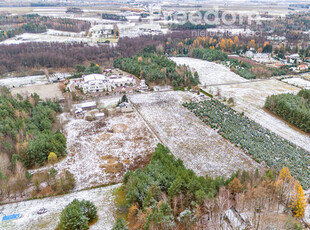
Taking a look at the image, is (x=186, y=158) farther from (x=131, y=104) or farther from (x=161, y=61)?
Answer: (x=161, y=61)

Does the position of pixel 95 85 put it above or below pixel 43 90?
above

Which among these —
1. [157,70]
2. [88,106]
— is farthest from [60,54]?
[88,106]

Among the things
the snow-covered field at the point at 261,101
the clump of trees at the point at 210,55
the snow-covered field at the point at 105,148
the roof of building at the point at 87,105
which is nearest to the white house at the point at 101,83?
the roof of building at the point at 87,105

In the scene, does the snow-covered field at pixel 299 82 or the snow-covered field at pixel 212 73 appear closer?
the snow-covered field at pixel 299 82

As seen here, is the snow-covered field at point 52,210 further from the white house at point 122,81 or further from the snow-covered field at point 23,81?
the snow-covered field at point 23,81

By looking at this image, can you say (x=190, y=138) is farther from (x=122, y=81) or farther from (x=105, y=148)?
(x=122, y=81)

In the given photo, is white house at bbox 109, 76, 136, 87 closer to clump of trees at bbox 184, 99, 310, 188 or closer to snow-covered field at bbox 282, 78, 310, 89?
clump of trees at bbox 184, 99, 310, 188
